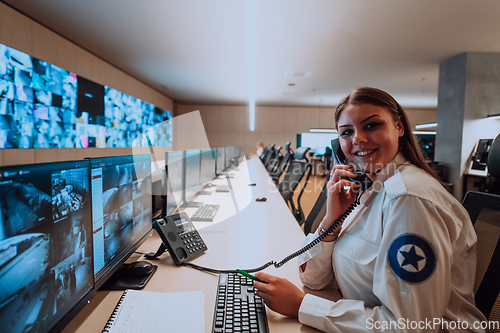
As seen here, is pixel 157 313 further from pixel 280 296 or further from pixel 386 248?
pixel 386 248

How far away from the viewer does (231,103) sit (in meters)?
12.0

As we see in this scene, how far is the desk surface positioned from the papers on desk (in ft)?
0.11

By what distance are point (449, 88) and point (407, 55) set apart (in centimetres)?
115

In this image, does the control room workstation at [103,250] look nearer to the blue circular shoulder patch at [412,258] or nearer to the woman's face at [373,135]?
the blue circular shoulder patch at [412,258]

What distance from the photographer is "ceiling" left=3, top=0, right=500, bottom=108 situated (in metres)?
3.35

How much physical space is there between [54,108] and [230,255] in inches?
186

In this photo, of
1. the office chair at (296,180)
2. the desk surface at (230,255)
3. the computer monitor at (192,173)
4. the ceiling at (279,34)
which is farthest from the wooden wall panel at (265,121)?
the desk surface at (230,255)

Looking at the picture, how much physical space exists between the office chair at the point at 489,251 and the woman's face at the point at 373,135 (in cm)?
33

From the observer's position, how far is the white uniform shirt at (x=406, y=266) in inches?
23.1

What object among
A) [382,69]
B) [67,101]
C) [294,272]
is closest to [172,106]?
A: [67,101]

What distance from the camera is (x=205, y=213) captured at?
6.34ft

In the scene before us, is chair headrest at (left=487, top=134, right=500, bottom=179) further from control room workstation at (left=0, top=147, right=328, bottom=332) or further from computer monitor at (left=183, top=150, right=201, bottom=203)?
computer monitor at (left=183, top=150, right=201, bottom=203)

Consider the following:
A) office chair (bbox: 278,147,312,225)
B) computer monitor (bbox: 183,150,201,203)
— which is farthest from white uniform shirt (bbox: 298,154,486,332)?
office chair (bbox: 278,147,312,225)

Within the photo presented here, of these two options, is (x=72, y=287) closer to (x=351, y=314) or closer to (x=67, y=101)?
(x=351, y=314)
